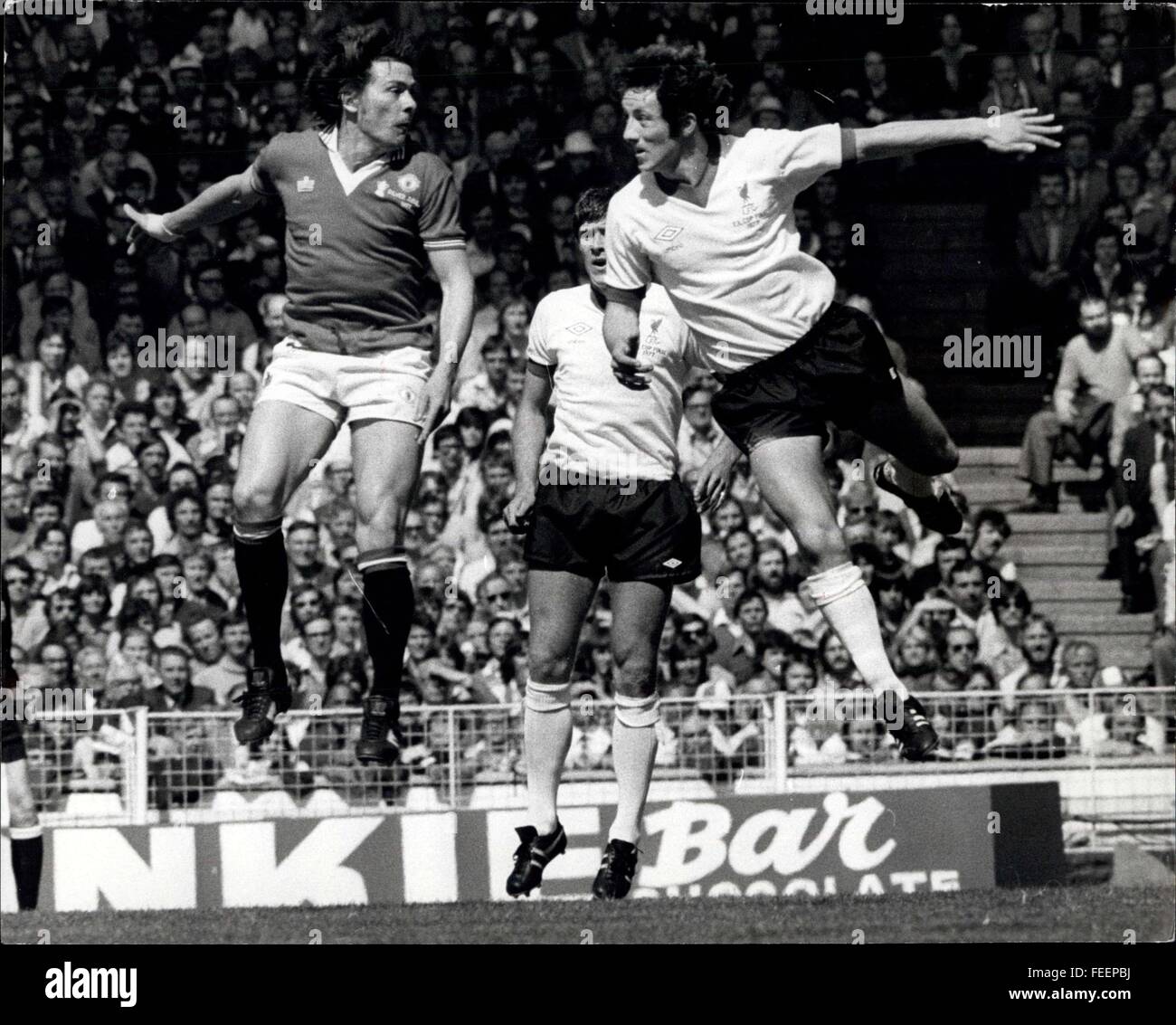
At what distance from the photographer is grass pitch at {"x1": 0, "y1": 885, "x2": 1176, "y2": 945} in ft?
26.2

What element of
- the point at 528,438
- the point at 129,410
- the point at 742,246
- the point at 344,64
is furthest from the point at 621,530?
the point at 129,410

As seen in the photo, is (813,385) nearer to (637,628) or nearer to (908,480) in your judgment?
(908,480)

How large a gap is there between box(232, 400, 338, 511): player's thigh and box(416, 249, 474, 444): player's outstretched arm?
15.4 inches

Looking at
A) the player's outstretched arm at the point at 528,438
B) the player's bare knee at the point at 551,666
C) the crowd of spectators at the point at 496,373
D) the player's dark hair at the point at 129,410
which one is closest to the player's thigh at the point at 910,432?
the player's outstretched arm at the point at 528,438

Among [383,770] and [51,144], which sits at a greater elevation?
[51,144]

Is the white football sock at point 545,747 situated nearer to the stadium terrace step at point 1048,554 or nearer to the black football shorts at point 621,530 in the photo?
the black football shorts at point 621,530

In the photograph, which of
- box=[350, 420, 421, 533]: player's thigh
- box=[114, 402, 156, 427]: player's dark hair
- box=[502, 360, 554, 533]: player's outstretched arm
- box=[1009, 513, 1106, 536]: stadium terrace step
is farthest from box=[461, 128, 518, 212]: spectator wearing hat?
box=[1009, 513, 1106, 536]: stadium terrace step

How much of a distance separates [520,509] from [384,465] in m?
0.54

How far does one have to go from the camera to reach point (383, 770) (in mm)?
10148

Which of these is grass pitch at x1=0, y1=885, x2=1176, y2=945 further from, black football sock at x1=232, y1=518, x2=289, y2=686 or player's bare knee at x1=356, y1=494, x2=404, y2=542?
player's bare knee at x1=356, y1=494, x2=404, y2=542
